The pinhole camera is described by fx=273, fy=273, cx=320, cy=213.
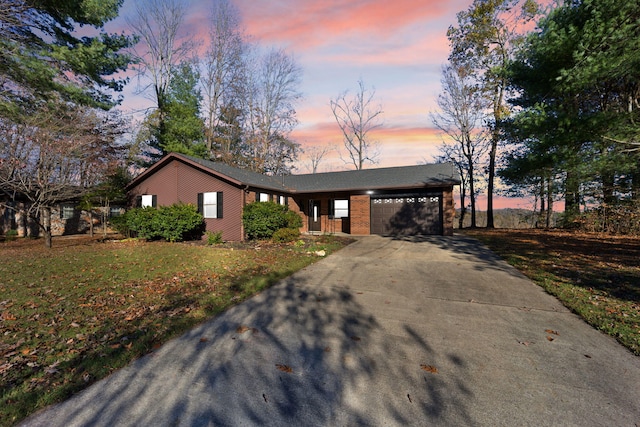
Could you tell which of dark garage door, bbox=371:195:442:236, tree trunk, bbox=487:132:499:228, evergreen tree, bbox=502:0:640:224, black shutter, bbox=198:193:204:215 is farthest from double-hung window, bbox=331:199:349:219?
tree trunk, bbox=487:132:499:228

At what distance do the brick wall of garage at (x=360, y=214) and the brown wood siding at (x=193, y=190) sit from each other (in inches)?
264

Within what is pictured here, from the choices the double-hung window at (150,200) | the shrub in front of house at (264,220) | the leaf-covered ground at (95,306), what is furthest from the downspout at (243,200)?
the double-hung window at (150,200)

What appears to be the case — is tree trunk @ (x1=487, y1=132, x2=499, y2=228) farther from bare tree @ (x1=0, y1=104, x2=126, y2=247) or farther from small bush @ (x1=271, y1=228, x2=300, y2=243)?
bare tree @ (x1=0, y1=104, x2=126, y2=247)

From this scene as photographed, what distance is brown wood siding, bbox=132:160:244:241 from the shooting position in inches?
528

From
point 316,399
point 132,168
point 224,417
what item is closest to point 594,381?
point 316,399

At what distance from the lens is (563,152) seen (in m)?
9.20

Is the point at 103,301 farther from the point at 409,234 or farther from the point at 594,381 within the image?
the point at 409,234

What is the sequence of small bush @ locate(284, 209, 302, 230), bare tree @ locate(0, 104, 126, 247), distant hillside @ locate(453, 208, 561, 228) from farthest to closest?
distant hillside @ locate(453, 208, 561, 228)
small bush @ locate(284, 209, 302, 230)
bare tree @ locate(0, 104, 126, 247)

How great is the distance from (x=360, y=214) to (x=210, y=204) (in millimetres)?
8429

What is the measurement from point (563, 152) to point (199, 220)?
14.8m

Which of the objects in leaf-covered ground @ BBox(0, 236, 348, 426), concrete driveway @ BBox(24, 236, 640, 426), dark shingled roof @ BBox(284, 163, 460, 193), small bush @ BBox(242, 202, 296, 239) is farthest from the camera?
dark shingled roof @ BBox(284, 163, 460, 193)

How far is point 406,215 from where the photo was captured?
15.6 meters

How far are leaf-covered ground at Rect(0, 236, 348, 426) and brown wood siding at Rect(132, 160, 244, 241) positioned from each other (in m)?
4.54

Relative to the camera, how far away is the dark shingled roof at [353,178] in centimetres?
1447
